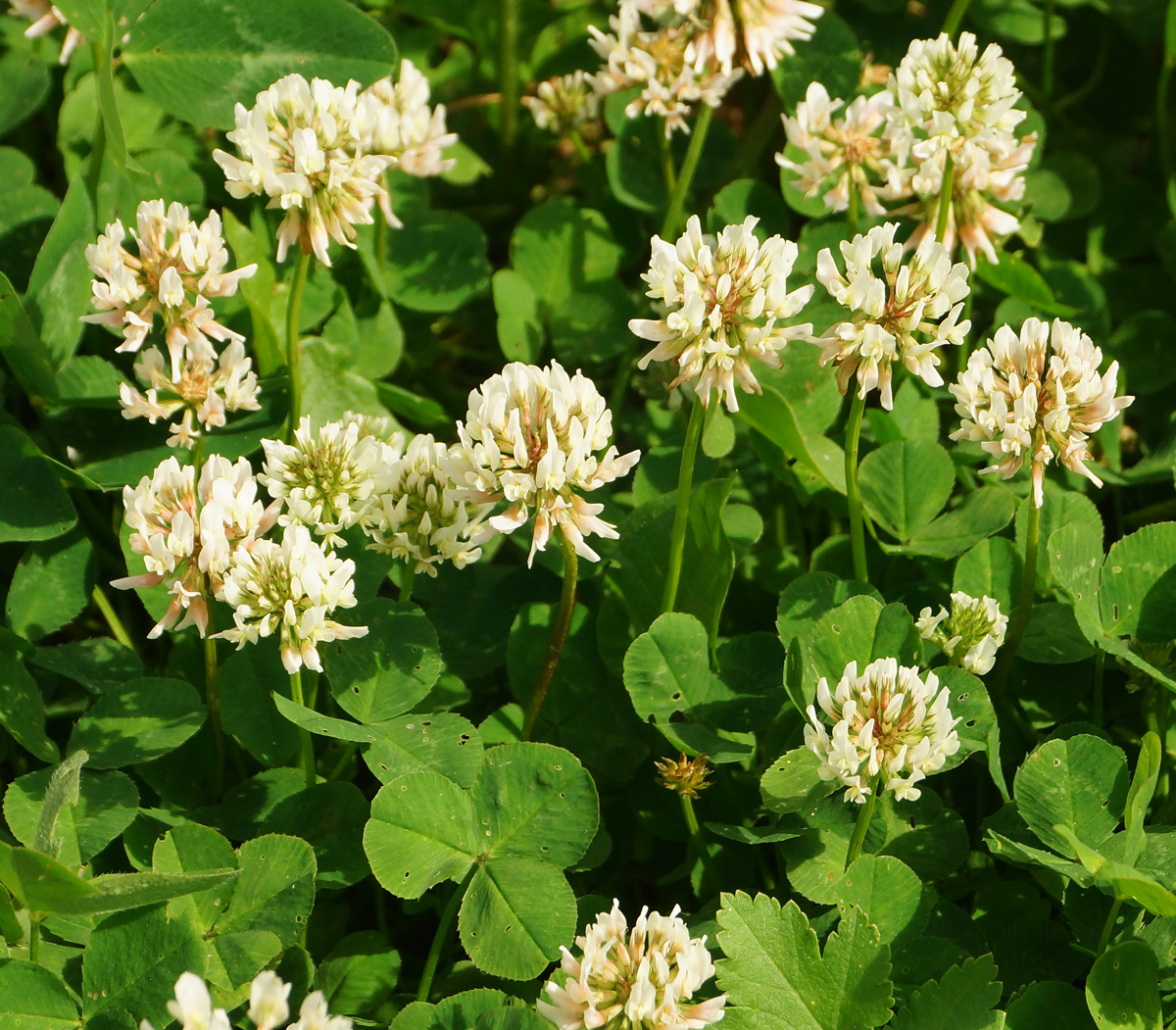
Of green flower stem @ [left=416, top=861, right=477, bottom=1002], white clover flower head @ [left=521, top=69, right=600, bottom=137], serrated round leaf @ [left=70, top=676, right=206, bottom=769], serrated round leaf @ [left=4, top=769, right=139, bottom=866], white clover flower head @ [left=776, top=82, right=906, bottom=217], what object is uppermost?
white clover flower head @ [left=776, top=82, right=906, bottom=217]

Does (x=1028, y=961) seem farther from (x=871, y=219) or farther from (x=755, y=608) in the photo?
(x=871, y=219)

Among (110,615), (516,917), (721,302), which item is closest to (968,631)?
(721,302)

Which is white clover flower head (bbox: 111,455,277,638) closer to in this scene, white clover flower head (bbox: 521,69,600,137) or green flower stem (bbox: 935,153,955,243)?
green flower stem (bbox: 935,153,955,243)

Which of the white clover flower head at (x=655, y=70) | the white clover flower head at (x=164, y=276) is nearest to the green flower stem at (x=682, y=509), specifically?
the white clover flower head at (x=164, y=276)

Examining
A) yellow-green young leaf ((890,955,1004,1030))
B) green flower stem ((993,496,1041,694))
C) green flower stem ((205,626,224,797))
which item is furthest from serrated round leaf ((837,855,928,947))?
green flower stem ((205,626,224,797))

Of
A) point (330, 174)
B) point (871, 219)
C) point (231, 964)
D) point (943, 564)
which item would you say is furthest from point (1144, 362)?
point (231, 964)

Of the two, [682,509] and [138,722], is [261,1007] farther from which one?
[682,509]
